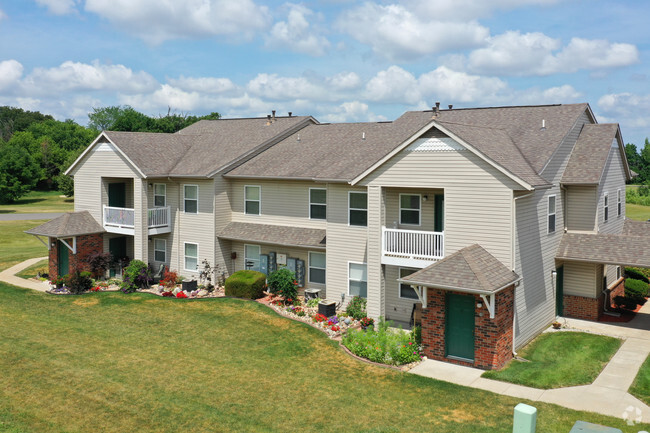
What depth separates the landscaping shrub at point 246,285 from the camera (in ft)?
81.8

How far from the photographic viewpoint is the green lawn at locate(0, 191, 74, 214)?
67969 mm

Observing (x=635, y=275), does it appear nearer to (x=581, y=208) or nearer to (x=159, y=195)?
(x=581, y=208)

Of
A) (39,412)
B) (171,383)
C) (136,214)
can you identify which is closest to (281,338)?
(171,383)

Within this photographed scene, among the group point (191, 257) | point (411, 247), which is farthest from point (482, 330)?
point (191, 257)

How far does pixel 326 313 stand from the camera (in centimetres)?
2220

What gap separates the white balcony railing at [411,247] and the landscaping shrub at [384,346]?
268cm

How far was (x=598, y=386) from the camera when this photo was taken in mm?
15578

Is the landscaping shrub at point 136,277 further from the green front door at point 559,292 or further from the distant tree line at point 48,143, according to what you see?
the distant tree line at point 48,143

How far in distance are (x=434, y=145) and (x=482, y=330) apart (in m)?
6.62

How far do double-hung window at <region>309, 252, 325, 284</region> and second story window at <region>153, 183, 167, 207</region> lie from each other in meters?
9.59

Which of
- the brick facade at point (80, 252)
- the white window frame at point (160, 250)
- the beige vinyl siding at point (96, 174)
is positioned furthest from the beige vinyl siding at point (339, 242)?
the brick facade at point (80, 252)

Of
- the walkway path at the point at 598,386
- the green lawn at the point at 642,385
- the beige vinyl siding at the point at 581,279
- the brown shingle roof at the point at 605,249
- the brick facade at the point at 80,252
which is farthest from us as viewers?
the brick facade at the point at 80,252

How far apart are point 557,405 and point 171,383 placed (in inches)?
428

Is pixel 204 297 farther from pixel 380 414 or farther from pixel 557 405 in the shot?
pixel 557 405
